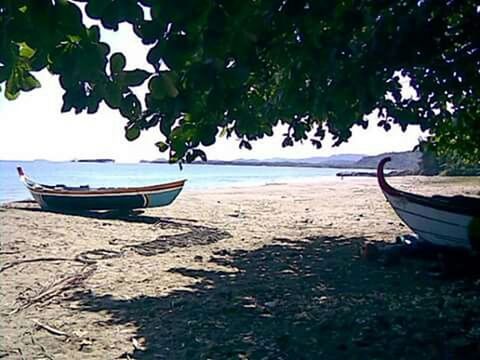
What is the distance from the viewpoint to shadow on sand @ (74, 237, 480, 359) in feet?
12.2

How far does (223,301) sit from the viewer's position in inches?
202

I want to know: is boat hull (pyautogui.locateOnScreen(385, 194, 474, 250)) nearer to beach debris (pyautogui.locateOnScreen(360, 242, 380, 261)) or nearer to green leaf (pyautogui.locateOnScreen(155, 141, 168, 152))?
beach debris (pyautogui.locateOnScreen(360, 242, 380, 261))

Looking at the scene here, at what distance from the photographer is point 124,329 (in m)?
4.31

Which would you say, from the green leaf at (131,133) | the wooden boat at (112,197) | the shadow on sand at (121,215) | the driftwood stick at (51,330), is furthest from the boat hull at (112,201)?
the green leaf at (131,133)

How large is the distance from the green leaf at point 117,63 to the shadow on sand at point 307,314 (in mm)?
2424

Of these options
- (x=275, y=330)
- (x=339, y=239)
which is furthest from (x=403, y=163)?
(x=275, y=330)

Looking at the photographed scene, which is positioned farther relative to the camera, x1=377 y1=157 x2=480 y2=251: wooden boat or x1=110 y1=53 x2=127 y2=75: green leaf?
x1=377 y1=157 x2=480 y2=251: wooden boat

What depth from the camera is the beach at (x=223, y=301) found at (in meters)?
3.81

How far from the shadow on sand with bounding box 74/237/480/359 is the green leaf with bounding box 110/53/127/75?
242 centimetres

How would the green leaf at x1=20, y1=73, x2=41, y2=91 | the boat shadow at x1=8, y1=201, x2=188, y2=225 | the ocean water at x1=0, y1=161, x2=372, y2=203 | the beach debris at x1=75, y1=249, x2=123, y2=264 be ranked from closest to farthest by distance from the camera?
the green leaf at x1=20, y1=73, x2=41, y2=91 < the beach debris at x1=75, y1=249, x2=123, y2=264 < the boat shadow at x1=8, y1=201, x2=188, y2=225 < the ocean water at x1=0, y1=161, x2=372, y2=203

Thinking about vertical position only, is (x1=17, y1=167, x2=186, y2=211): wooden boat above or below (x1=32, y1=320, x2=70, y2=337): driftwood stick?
above

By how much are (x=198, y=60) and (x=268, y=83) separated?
2.84 m

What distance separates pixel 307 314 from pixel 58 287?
301cm

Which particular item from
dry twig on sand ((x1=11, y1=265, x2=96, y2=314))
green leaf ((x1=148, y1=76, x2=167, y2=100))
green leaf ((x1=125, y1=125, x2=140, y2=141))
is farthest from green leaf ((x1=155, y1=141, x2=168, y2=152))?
green leaf ((x1=148, y1=76, x2=167, y2=100))
